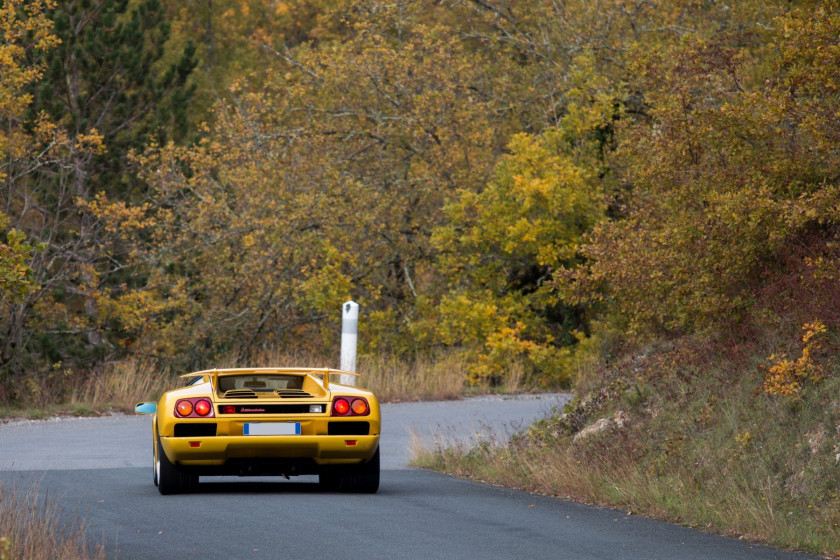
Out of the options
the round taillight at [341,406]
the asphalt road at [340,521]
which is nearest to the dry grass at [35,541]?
the asphalt road at [340,521]

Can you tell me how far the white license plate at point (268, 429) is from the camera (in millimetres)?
11898

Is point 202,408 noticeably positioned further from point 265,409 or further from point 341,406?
point 341,406

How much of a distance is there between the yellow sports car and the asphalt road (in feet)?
1.03

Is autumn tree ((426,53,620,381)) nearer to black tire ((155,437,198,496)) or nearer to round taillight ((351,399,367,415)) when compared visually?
black tire ((155,437,198,496))

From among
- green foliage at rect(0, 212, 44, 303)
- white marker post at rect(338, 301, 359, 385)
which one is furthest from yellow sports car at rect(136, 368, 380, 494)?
white marker post at rect(338, 301, 359, 385)

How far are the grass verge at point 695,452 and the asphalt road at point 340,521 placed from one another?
35 centimetres

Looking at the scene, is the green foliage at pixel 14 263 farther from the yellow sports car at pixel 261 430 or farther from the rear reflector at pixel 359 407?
the rear reflector at pixel 359 407

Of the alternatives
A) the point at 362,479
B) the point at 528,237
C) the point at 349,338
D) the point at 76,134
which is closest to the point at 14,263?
the point at 362,479

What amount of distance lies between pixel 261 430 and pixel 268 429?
59 millimetres

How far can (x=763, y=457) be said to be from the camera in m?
11.6

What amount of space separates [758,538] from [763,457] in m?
1.55

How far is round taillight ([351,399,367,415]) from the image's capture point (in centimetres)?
1216

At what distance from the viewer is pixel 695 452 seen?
12.6 m

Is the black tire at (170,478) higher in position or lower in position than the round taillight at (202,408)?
lower
